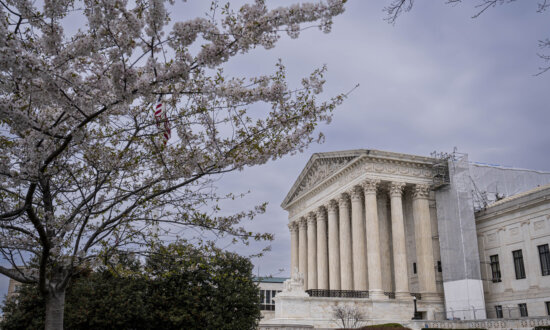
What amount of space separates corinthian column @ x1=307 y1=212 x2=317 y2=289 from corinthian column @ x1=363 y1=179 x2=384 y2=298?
38.7 ft

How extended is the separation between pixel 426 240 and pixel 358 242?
5.35 meters

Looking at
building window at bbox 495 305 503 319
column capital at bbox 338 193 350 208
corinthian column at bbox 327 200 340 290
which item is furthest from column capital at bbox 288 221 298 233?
building window at bbox 495 305 503 319

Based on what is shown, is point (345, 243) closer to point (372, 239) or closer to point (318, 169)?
point (372, 239)

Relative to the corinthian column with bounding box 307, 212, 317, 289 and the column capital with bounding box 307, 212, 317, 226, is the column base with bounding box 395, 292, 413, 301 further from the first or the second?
the column capital with bounding box 307, 212, 317, 226

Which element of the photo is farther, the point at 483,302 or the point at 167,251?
the point at 483,302

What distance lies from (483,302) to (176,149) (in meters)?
30.6

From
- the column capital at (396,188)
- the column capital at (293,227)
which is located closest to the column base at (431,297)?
the column capital at (396,188)

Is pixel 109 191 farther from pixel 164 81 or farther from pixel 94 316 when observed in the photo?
pixel 94 316

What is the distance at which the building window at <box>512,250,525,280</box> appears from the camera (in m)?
32.2

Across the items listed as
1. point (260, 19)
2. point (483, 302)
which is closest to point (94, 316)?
point (260, 19)

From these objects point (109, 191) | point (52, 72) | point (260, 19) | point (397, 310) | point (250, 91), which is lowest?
point (397, 310)

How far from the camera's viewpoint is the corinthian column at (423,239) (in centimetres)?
3503

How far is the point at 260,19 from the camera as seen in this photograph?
23.1 feet

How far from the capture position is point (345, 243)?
39750 millimetres
